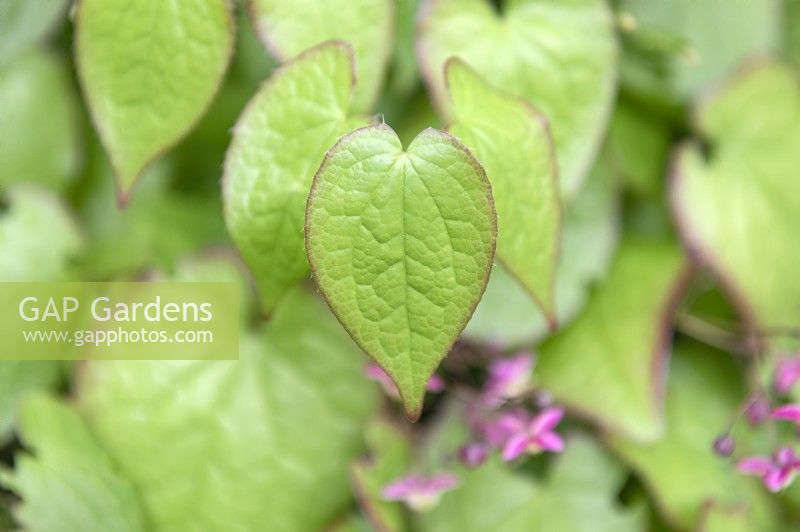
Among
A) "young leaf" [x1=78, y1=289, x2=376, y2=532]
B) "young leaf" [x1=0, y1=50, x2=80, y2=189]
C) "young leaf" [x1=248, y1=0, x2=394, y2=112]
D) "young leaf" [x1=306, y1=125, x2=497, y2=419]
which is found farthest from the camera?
"young leaf" [x1=0, y1=50, x2=80, y2=189]

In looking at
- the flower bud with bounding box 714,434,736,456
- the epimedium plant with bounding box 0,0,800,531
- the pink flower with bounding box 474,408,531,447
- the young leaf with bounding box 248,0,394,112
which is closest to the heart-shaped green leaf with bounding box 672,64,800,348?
the epimedium plant with bounding box 0,0,800,531

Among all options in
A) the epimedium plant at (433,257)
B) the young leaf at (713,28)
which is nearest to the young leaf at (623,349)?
the epimedium plant at (433,257)

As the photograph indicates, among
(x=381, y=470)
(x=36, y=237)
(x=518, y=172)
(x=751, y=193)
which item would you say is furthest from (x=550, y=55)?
(x=36, y=237)

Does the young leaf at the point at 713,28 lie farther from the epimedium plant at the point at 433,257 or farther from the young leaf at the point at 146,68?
the young leaf at the point at 146,68

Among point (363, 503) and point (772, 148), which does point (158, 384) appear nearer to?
point (363, 503)

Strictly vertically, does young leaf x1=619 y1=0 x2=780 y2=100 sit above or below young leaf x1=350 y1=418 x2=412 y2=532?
above

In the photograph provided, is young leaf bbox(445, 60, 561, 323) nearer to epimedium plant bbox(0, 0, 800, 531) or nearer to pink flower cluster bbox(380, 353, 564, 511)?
epimedium plant bbox(0, 0, 800, 531)
